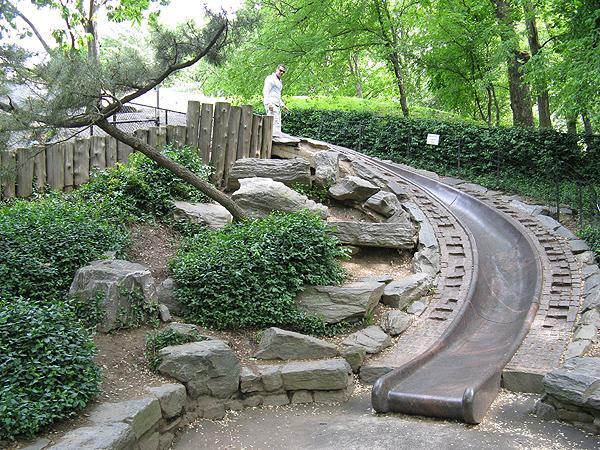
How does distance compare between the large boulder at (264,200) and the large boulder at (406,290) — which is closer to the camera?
the large boulder at (406,290)

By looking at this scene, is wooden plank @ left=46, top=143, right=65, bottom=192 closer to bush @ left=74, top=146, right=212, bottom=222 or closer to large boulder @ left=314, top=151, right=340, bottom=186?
bush @ left=74, top=146, right=212, bottom=222

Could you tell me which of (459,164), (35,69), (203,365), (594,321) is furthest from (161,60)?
(459,164)

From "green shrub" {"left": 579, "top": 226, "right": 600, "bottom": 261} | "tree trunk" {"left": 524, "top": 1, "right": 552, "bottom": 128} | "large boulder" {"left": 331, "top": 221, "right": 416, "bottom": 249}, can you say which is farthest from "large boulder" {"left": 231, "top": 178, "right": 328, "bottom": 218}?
"tree trunk" {"left": 524, "top": 1, "right": 552, "bottom": 128}

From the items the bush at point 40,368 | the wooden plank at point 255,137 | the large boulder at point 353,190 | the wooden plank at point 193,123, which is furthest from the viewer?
the wooden plank at point 255,137

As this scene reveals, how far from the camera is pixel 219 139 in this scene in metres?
12.1

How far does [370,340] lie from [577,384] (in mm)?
2574

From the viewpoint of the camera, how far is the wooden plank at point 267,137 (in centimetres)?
1281

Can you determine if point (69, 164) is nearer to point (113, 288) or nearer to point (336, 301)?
point (113, 288)

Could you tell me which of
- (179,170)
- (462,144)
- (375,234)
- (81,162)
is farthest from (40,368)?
(462,144)

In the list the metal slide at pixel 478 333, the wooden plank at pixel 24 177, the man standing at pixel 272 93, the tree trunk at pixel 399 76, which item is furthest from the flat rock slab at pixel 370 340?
the tree trunk at pixel 399 76

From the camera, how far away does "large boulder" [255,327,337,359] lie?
7.73 metres

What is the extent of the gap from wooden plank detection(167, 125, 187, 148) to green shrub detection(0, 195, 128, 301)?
9.28ft

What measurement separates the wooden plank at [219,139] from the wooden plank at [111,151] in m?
1.78

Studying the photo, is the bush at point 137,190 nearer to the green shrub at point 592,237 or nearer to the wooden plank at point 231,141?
the wooden plank at point 231,141
